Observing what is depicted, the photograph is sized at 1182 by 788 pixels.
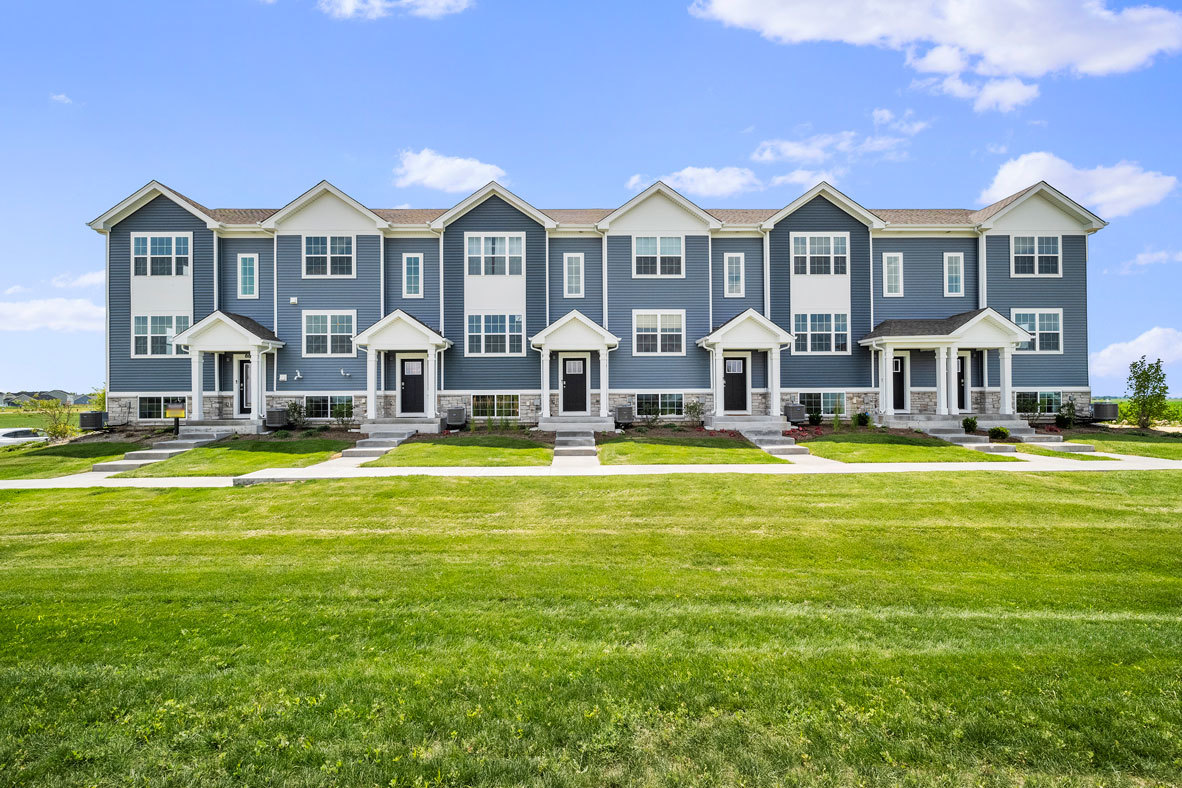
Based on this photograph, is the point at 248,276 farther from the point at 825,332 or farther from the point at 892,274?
the point at 892,274

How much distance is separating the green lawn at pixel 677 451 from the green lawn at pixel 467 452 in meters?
1.96

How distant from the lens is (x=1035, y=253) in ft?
79.9

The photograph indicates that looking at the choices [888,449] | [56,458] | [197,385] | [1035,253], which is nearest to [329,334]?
[197,385]

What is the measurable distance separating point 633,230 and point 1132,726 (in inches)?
855

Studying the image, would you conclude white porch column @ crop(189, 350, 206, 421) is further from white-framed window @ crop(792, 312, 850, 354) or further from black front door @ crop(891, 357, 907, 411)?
black front door @ crop(891, 357, 907, 411)

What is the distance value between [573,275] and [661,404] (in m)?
6.34

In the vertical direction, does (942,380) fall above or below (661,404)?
above

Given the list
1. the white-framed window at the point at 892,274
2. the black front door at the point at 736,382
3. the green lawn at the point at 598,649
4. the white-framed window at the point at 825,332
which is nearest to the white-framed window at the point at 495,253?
the black front door at the point at 736,382

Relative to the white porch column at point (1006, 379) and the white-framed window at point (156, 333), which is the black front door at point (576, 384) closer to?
the white-framed window at point (156, 333)

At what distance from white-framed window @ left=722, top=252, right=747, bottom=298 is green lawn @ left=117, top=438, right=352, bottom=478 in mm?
15744

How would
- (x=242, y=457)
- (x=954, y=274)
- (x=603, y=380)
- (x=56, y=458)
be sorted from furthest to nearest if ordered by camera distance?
1. (x=954, y=274)
2. (x=603, y=380)
3. (x=56, y=458)
4. (x=242, y=457)

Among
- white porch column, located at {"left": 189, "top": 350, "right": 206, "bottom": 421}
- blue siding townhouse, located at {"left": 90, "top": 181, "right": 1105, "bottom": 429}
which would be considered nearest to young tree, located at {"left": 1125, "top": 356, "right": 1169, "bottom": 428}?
blue siding townhouse, located at {"left": 90, "top": 181, "right": 1105, "bottom": 429}

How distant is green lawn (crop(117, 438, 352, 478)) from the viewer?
15.1 metres

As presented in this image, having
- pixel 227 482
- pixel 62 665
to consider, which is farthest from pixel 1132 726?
pixel 227 482
